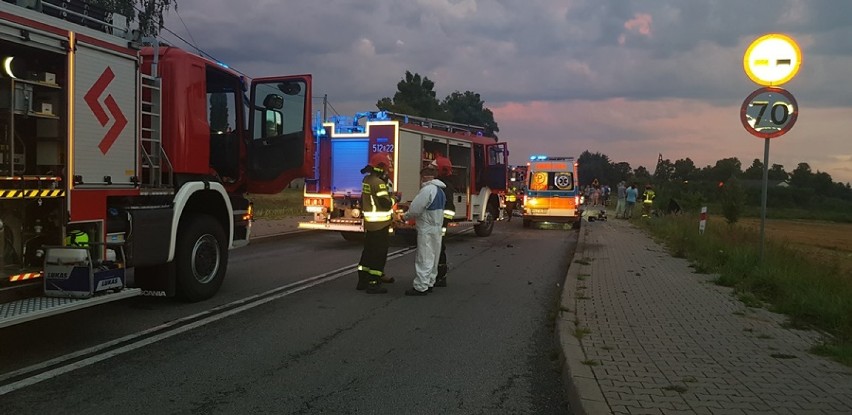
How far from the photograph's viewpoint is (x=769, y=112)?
26.0 ft

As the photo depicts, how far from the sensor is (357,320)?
6.74 m

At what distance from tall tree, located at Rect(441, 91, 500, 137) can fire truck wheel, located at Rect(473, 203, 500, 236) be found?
56342 mm

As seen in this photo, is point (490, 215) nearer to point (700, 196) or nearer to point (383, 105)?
point (700, 196)

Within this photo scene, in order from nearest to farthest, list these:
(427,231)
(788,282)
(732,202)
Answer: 1. (788,282)
2. (427,231)
3. (732,202)

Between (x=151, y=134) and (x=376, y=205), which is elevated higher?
(x=151, y=134)

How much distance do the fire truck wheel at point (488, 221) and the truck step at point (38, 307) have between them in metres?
12.5

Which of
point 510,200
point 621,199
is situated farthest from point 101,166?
point 621,199

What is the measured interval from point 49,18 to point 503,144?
13466 millimetres

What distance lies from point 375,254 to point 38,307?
13.7 ft

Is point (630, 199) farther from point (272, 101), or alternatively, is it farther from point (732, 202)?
point (272, 101)

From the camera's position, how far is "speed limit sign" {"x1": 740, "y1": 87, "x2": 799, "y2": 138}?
7828 mm

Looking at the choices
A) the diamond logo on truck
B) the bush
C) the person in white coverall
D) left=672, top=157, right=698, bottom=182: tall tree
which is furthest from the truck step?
left=672, top=157, right=698, bottom=182: tall tree

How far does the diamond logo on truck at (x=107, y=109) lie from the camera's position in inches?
218

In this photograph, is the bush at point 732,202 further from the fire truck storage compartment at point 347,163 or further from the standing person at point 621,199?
the fire truck storage compartment at point 347,163
